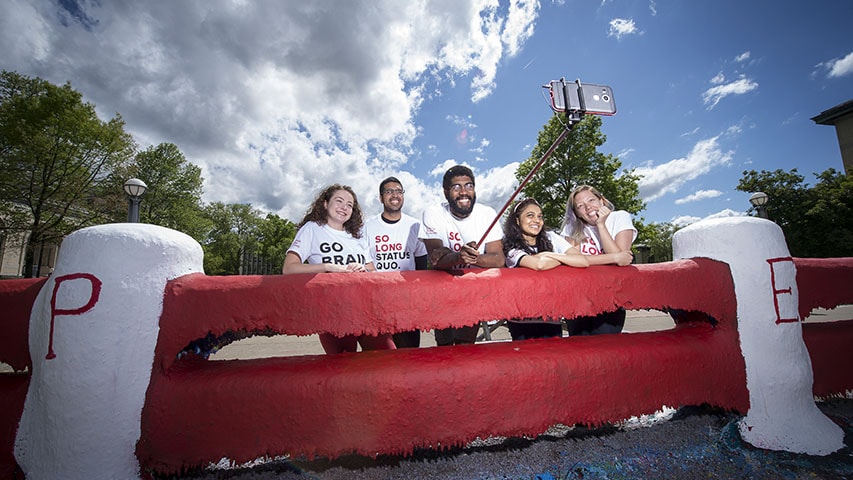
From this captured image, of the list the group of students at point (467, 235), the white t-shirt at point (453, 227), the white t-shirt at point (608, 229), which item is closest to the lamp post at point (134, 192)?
the group of students at point (467, 235)

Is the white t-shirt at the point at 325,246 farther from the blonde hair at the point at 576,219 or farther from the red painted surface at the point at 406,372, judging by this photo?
the blonde hair at the point at 576,219

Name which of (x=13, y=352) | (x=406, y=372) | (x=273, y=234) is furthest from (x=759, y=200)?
(x=273, y=234)

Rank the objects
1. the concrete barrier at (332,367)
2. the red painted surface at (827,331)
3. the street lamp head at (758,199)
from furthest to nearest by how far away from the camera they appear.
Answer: the street lamp head at (758,199)
the red painted surface at (827,331)
the concrete barrier at (332,367)

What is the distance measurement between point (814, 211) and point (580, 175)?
15.1 metres

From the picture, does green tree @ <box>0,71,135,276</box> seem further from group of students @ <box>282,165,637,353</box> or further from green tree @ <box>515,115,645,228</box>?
green tree @ <box>515,115,645,228</box>

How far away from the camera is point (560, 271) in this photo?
1903mm

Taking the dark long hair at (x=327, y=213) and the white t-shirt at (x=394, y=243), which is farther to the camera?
the white t-shirt at (x=394, y=243)

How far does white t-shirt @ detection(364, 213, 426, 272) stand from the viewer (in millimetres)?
3385

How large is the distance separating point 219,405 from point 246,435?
0.63 ft

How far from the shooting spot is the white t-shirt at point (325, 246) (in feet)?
8.63

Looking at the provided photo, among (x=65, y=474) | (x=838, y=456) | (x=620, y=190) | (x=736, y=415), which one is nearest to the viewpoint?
(x=65, y=474)

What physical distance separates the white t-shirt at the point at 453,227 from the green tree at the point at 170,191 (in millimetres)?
21541

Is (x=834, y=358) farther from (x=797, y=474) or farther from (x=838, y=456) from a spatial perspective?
(x=797, y=474)

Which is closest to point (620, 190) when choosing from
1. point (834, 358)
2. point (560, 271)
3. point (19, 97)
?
point (834, 358)
